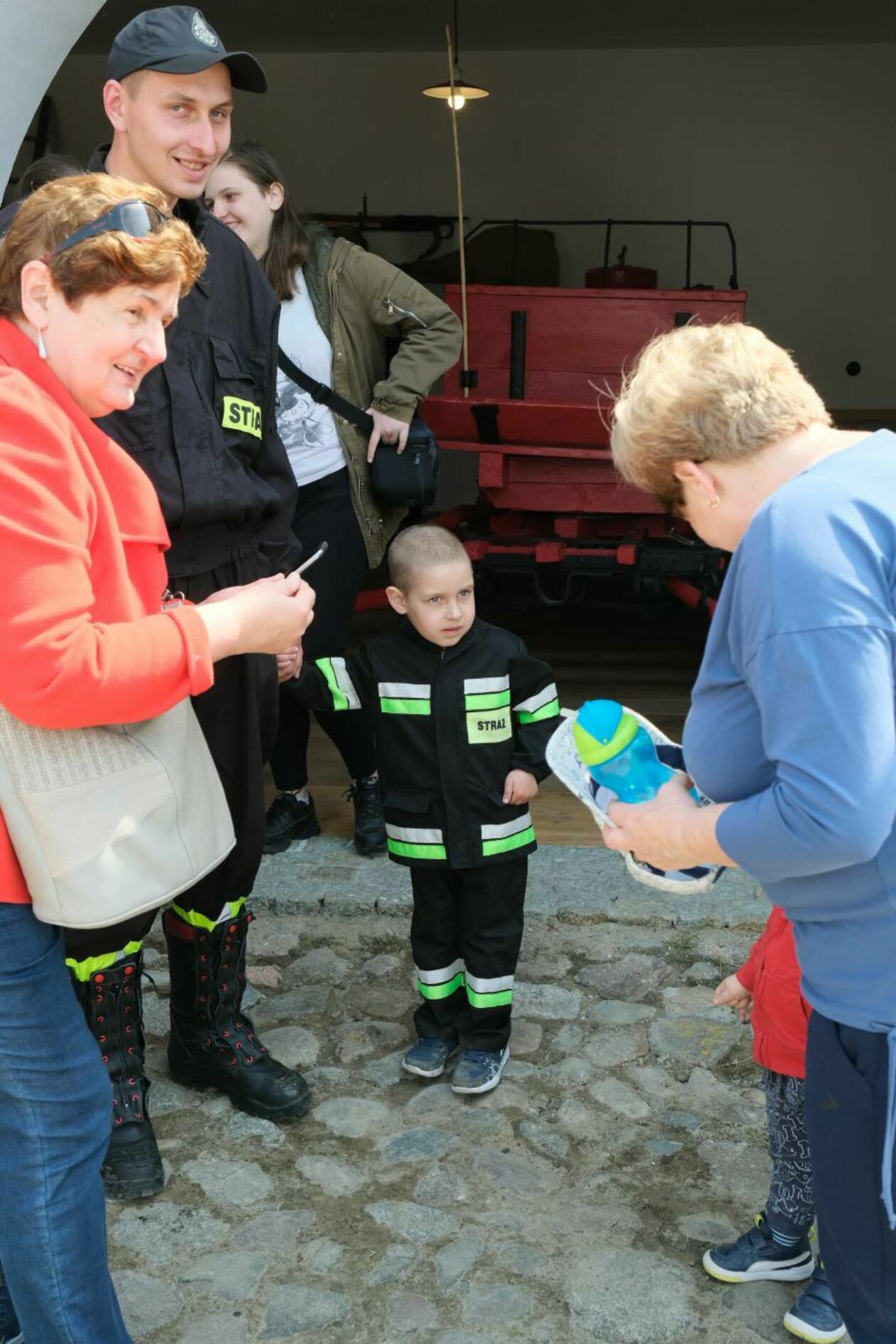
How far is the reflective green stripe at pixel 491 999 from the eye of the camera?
3.31 meters

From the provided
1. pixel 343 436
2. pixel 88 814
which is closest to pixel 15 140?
pixel 343 436

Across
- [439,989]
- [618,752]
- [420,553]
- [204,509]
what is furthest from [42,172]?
[439,989]

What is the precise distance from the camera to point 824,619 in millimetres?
1475

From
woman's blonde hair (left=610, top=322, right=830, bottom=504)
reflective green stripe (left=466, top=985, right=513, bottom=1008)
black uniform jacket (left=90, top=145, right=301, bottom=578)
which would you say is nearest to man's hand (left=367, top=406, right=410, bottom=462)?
black uniform jacket (left=90, top=145, right=301, bottom=578)

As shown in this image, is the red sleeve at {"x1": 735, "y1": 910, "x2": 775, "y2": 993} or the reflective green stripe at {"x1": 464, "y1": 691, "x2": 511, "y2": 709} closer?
the red sleeve at {"x1": 735, "y1": 910, "x2": 775, "y2": 993}

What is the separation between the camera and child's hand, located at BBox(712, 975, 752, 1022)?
2.58 metres

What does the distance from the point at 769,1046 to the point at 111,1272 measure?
1.28 metres

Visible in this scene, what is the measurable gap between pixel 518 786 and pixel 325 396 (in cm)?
152

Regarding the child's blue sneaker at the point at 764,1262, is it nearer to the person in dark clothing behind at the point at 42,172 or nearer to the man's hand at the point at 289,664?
the man's hand at the point at 289,664

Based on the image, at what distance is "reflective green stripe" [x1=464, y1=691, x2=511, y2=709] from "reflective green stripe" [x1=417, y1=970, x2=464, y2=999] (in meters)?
0.68

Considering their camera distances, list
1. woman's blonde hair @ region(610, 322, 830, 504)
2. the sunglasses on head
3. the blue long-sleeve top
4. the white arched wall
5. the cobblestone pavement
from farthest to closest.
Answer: the white arched wall
the cobblestone pavement
the sunglasses on head
woman's blonde hair @ region(610, 322, 830, 504)
the blue long-sleeve top

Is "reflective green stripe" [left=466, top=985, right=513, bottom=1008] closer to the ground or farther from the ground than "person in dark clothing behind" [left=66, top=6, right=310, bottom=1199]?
closer to the ground

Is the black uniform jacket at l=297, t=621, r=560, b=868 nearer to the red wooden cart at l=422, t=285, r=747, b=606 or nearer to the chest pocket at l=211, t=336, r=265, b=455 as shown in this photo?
the chest pocket at l=211, t=336, r=265, b=455

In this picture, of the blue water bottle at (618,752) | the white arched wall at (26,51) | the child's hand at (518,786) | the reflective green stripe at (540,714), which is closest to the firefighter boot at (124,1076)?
the child's hand at (518,786)
